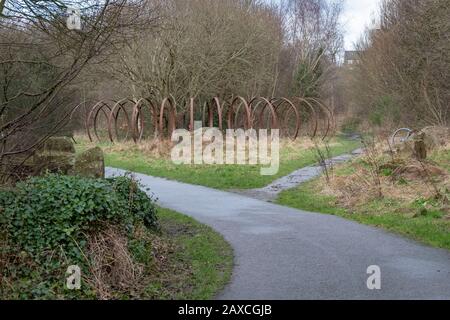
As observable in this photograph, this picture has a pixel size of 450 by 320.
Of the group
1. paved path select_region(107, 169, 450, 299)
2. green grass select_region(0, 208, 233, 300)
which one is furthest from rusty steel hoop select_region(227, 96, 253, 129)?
green grass select_region(0, 208, 233, 300)

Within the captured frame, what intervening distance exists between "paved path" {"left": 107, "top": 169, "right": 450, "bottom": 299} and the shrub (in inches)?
68.8

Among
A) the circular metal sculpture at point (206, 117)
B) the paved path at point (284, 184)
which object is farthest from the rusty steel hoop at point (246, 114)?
the paved path at point (284, 184)

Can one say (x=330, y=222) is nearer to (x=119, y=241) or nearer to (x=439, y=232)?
(x=439, y=232)

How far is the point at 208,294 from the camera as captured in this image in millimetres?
6137

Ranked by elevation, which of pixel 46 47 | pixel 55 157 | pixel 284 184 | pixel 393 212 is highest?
pixel 46 47

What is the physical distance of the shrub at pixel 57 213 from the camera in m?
6.30

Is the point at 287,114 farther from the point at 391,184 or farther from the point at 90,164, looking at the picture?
the point at 90,164

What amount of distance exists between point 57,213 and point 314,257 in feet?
11.5

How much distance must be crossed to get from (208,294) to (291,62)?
3616cm

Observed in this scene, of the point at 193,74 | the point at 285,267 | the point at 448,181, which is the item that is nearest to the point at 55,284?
the point at 285,267

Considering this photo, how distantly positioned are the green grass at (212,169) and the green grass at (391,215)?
7.38 ft

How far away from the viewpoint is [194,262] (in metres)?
7.55

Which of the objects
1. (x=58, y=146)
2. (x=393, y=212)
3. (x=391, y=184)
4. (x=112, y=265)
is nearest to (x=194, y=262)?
(x=112, y=265)

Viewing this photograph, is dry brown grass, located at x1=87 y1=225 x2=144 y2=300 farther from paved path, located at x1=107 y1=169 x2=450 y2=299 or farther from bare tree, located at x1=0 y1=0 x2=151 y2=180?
bare tree, located at x1=0 y1=0 x2=151 y2=180
